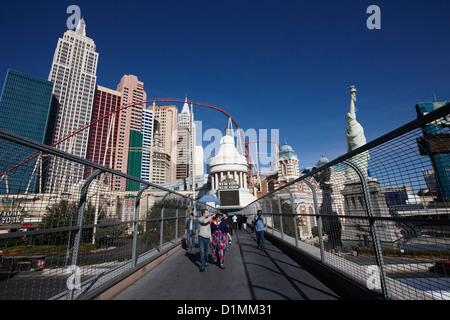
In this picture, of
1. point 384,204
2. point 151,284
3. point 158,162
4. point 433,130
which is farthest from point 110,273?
point 158,162

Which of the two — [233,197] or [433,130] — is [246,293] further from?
[233,197]

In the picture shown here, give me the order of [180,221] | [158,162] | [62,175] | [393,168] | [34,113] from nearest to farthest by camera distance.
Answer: [393,168] → [62,175] → [180,221] → [34,113] → [158,162]

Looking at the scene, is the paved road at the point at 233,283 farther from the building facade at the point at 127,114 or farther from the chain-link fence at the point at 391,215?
the building facade at the point at 127,114

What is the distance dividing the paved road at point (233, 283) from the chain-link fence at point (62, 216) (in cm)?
57

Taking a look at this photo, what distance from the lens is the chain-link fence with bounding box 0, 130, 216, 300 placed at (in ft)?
7.70

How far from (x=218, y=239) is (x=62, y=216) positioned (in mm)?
3907

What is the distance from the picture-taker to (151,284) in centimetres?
438

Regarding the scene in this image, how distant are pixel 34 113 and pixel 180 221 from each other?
387 ft

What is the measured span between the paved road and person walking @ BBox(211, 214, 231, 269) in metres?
0.28

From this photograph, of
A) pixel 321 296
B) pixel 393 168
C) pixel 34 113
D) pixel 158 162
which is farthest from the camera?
pixel 158 162

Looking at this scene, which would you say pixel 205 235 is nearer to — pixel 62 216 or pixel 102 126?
pixel 62 216

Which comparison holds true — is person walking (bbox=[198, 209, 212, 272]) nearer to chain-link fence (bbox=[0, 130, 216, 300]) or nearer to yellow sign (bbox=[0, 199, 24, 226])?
chain-link fence (bbox=[0, 130, 216, 300])

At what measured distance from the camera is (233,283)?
170 inches

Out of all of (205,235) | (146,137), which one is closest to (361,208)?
(205,235)
